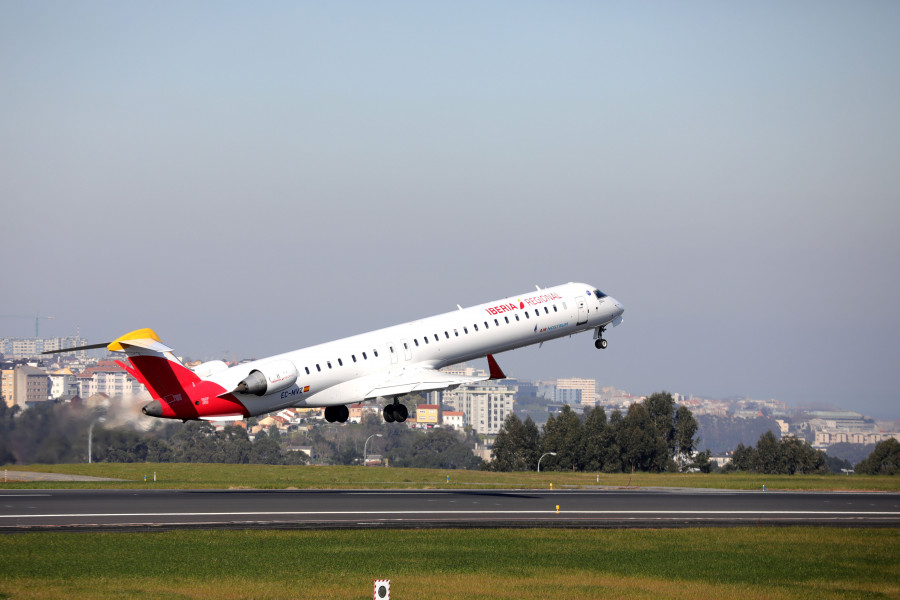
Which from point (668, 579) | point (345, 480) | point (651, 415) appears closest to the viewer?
point (668, 579)

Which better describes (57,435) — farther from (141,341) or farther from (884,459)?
(884,459)

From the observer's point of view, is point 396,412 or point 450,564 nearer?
point 450,564

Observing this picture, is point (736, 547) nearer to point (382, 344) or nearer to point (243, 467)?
point (382, 344)

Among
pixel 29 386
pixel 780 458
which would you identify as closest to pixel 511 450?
pixel 780 458

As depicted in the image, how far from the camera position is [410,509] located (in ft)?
150

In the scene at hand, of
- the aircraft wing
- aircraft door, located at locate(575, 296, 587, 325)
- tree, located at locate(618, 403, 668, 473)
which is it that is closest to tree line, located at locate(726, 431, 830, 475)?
tree, located at locate(618, 403, 668, 473)

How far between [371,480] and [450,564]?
131ft

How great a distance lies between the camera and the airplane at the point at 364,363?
45.3 metres

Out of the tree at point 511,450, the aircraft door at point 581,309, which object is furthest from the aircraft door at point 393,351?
the tree at point 511,450

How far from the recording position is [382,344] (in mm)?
51188

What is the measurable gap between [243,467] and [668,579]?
206ft

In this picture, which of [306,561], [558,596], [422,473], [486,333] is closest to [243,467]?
[422,473]

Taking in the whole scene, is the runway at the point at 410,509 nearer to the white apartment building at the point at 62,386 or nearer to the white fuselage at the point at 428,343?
the white fuselage at the point at 428,343

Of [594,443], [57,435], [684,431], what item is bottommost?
[594,443]
